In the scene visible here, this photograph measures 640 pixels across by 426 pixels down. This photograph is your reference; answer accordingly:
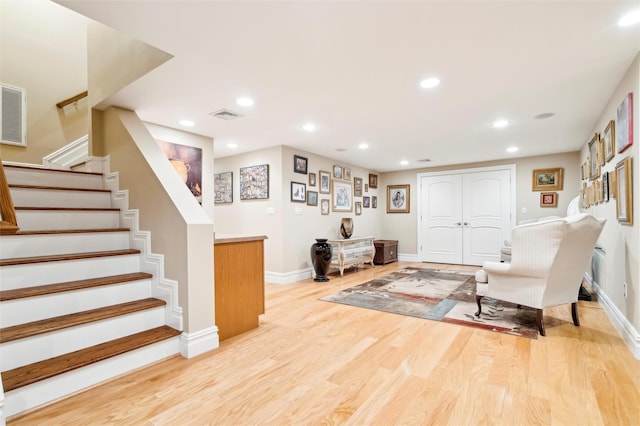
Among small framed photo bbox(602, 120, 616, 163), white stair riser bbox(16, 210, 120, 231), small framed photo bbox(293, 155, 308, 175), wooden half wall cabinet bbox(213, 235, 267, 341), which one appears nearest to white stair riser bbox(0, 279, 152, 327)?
wooden half wall cabinet bbox(213, 235, 267, 341)

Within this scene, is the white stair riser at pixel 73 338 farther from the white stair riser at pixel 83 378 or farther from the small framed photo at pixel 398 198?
the small framed photo at pixel 398 198

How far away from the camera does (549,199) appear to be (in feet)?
18.5

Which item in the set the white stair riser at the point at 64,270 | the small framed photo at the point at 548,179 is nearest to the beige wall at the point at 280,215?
the white stair riser at the point at 64,270

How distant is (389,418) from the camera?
1491 mm

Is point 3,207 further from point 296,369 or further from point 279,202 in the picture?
point 279,202

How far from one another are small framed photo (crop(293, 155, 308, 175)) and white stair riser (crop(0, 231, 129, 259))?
2.81 metres

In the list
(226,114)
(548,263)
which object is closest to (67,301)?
(226,114)

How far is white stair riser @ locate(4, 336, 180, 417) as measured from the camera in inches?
59.5

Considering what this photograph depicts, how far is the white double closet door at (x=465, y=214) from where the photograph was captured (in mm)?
6086

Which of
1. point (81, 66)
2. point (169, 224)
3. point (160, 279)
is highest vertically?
point (81, 66)

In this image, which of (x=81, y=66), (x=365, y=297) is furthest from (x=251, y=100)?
(x=81, y=66)

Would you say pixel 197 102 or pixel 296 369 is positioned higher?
pixel 197 102

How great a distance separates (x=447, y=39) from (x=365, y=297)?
2.89 metres

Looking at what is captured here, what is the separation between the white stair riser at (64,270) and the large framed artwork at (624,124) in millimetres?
4056
